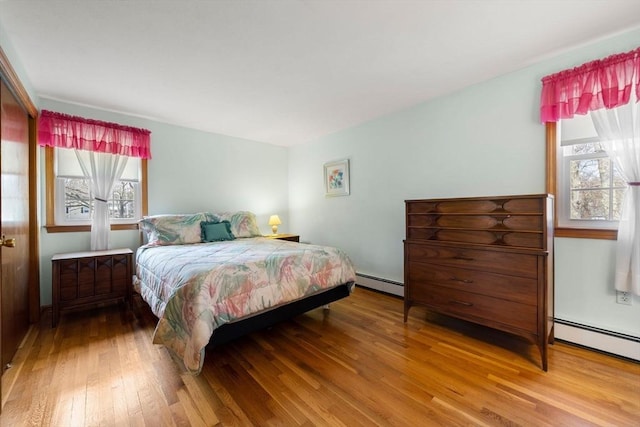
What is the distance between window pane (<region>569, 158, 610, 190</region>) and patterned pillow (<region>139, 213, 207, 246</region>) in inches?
148

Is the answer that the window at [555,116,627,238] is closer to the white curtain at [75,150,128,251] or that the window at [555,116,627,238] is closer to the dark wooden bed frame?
the dark wooden bed frame

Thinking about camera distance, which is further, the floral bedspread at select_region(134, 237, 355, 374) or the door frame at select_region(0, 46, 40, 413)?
the door frame at select_region(0, 46, 40, 413)

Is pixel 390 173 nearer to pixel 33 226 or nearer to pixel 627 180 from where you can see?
pixel 627 180

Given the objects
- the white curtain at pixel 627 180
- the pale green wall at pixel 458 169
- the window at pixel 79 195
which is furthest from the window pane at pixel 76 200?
the white curtain at pixel 627 180

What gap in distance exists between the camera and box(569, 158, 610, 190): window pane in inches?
79.4

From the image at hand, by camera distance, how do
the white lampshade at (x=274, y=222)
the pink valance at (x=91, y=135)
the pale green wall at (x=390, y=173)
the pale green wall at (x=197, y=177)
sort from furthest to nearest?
the white lampshade at (x=274, y=222) → the pale green wall at (x=197, y=177) → the pink valance at (x=91, y=135) → the pale green wall at (x=390, y=173)

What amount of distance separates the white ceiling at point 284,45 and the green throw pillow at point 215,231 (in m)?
1.43

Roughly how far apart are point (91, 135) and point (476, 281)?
418 centimetres

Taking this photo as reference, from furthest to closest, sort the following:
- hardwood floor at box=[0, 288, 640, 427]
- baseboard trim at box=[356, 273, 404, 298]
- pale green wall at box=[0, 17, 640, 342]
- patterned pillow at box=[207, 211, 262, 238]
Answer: patterned pillow at box=[207, 211, 262, 238] < baseboard trim at box=[356, 273, 404, 298] < pale green wall at box=[0, 17, 640, 342] < hardwood floor at box=[0, 288, 640, 427]

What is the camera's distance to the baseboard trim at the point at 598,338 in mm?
1843

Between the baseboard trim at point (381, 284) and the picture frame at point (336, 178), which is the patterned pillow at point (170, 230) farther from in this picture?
the baseboard trim at point (381, 284)

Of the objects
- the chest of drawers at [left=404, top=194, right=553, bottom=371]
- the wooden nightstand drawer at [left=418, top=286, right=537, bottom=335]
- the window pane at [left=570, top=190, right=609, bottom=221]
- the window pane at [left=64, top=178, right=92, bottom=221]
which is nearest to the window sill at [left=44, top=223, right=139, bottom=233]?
the window pane at [left=64, top=178, right=92, bottom=221]

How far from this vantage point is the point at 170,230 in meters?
3.09

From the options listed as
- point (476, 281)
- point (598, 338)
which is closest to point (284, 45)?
point (476, 281)
